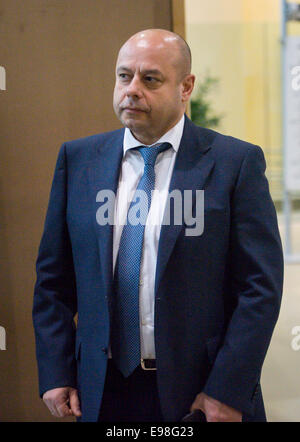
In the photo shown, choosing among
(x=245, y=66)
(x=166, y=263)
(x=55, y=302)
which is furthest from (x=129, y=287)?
(x=245, y=66)

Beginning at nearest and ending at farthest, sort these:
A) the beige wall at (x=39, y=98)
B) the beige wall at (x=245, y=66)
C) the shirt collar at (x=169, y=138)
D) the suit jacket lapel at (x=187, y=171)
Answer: the suit jacket lapel at (x=187, y=171) < the shirt collar at (x=169, y=138) < the beige wall at (x=39, y=98) < the beige wall at (x=245, y=66)

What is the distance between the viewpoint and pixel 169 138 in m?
1.41

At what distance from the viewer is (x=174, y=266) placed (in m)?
1.33

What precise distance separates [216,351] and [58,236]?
54 centimetres

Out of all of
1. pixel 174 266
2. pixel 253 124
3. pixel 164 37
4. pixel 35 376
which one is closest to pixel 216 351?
pixel 174 266

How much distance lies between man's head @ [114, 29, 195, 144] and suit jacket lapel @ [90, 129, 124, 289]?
0.12 metres

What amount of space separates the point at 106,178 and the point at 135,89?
0.25 m

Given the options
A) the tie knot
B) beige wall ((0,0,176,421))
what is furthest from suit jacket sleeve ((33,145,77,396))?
beige wall ((0,0,176,421))

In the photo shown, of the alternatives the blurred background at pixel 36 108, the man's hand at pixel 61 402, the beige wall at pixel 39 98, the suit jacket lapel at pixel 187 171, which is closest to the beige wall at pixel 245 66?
the blurred background at pixel 36 108

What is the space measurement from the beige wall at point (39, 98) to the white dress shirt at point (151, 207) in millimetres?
628

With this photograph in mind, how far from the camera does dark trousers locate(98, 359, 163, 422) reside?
1.39 metres

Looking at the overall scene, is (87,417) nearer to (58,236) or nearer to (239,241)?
(58,236)

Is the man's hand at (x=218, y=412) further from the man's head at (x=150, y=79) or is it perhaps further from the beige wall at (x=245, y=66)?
the beige wall at (x=245, y=66)

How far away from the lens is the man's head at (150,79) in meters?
1.33
